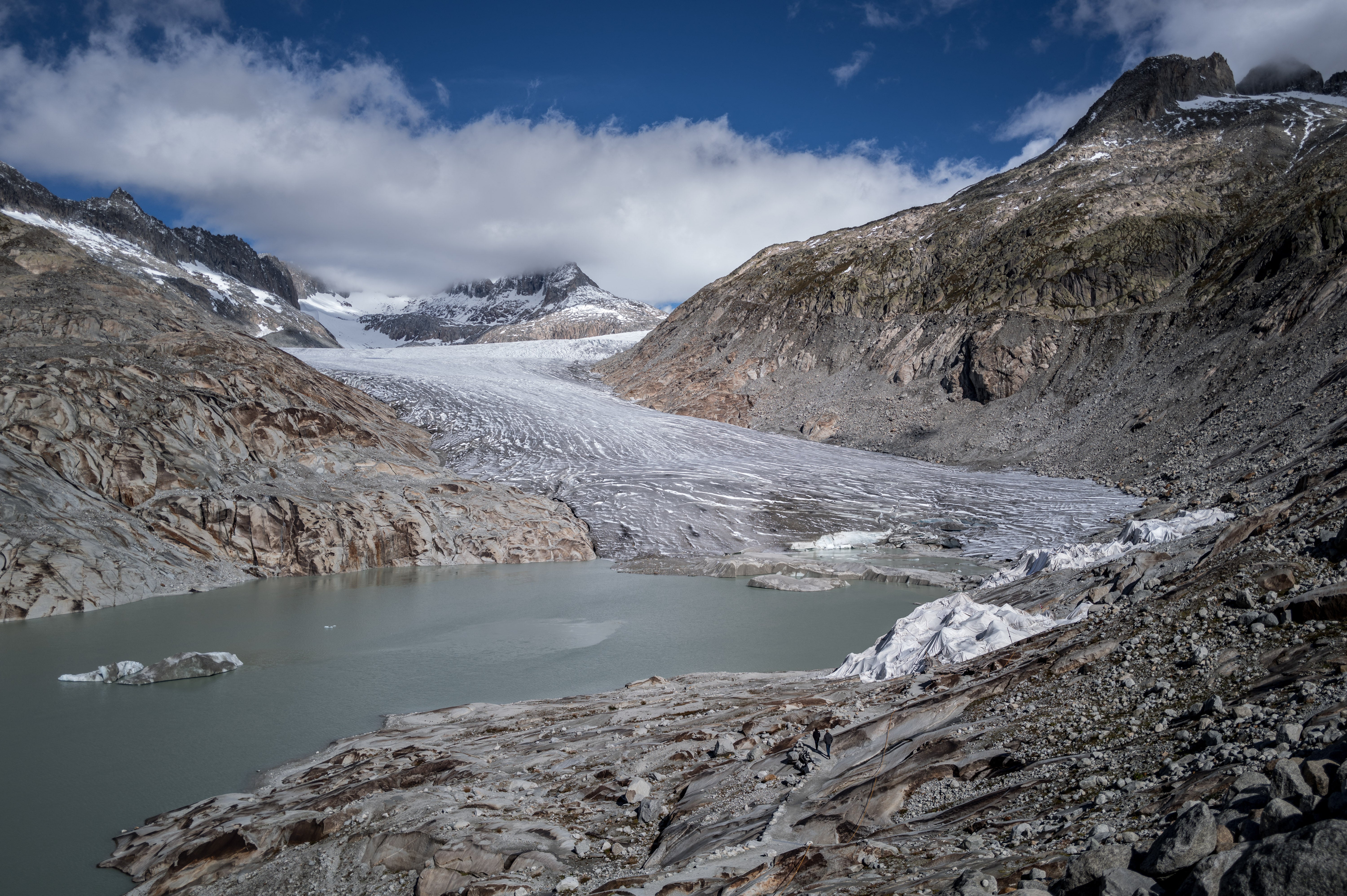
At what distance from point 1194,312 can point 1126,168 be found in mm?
21661

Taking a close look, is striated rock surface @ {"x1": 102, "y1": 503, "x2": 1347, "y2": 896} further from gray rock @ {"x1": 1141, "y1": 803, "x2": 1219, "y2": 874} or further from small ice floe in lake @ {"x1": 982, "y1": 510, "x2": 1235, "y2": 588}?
small ice floe in lake @ {"x1": 982, "y1": 510, "x2": 1235, "y2": 588}

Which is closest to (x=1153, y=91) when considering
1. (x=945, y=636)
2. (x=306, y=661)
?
(x=945, y=636)

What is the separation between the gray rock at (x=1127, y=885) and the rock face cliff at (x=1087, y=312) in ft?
69.1

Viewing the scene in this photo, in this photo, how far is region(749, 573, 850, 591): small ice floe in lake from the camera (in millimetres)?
22016

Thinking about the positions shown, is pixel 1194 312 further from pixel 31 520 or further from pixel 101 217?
pixel 101 217

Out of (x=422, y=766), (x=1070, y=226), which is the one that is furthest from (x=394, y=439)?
(x=1070, y=226)

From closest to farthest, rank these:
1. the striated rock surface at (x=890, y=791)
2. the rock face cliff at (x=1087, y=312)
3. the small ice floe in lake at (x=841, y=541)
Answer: the striated rock surface at (x=890, y=791) < the small ice floe in lake at (x=841, y=541) < the rock face cliff at (x=1087, y=312)

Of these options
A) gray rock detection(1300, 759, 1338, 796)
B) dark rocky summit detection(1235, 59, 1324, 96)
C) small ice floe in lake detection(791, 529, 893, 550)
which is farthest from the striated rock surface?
dark rocky summit detection(1235, 59, 1324, 96)

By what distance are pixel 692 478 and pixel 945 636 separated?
23560 millimetres

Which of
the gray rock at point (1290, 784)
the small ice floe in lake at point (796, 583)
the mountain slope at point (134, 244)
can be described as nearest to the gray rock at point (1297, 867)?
the gray rock at point (1290, 784)

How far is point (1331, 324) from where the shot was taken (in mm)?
29422

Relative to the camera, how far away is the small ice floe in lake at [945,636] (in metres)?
9.44

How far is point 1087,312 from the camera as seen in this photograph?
4300 centimetres

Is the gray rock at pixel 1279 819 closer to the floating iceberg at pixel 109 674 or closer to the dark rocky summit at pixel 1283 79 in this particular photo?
the floating iceberg at pixel 109 674
